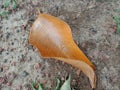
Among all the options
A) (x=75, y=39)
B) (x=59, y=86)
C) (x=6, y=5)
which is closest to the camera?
(x=59, y=86)

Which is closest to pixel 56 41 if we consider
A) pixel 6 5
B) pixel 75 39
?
pixel 75 39

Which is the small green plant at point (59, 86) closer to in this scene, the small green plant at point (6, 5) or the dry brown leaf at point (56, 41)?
the dry brown leaf at point (56, 41)

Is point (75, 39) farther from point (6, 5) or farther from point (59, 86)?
point (6, 5)

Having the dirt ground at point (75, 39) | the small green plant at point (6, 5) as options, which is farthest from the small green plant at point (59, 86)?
the small green plant at point (6, 5)

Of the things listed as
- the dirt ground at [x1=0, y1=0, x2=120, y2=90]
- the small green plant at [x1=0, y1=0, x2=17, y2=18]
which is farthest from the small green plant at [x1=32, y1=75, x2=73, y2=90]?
the small green plant at [x1=0, y1=0, x2=17, y2=18]

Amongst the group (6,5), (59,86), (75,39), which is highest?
(6,5)

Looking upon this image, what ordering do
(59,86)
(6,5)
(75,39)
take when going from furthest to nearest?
(6,5) < (75,39) < (59,86)
